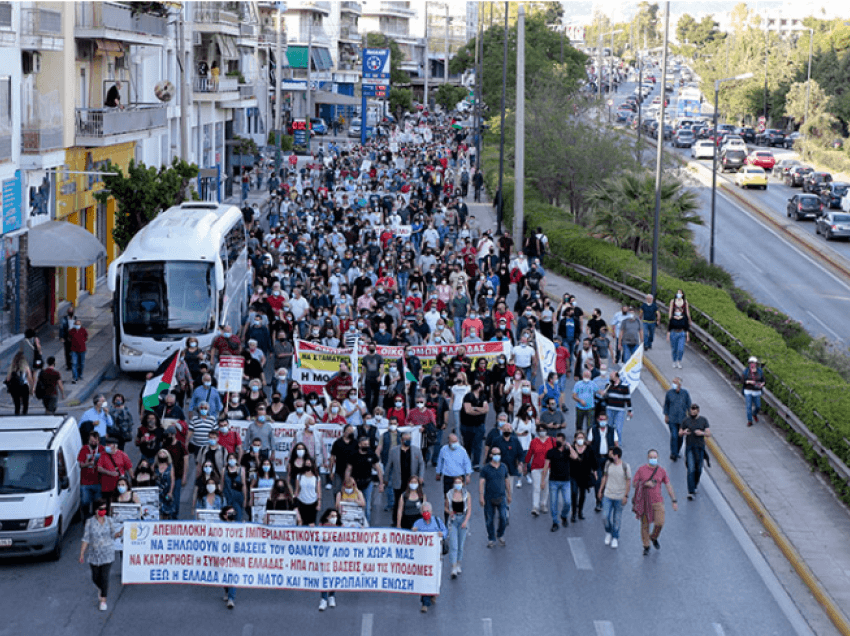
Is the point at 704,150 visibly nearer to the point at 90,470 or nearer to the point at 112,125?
the point at 112,125

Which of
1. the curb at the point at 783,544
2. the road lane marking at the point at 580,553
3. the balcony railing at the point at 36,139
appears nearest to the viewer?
the curb at the point at 783,544

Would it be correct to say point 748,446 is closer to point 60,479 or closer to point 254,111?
point 60,479

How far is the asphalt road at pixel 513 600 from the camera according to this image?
13.9m

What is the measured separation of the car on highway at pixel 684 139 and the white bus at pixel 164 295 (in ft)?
235

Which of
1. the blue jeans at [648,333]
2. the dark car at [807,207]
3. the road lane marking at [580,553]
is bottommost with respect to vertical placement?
the road lane marking at [580,553]

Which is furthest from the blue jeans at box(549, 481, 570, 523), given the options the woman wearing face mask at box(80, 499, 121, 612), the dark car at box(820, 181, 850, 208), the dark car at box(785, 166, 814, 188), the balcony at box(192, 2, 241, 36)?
the dark car at box(785, 166, 814, 188)

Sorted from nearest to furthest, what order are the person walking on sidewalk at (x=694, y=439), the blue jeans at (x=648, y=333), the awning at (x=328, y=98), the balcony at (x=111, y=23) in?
1. the person walking on sidewalk at (x=694, y=439)
2. the blue jeans at (x=648, y=333)
3. the balcony at (x=111, y=23)
4. the awning at (x=328, y=98)

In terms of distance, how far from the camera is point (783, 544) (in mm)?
16672

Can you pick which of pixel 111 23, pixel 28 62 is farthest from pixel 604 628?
pixel 111 23

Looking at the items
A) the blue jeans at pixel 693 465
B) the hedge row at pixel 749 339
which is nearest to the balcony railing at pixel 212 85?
the hedge row at pixel 749 339

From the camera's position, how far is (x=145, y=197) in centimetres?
3319

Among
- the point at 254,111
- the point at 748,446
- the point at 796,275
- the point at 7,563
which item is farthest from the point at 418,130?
the point at 7,563

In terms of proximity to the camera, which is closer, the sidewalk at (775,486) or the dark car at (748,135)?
the sidewalk at (775,486)

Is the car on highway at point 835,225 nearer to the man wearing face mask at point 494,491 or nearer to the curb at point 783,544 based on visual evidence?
the curb at point 783,544
